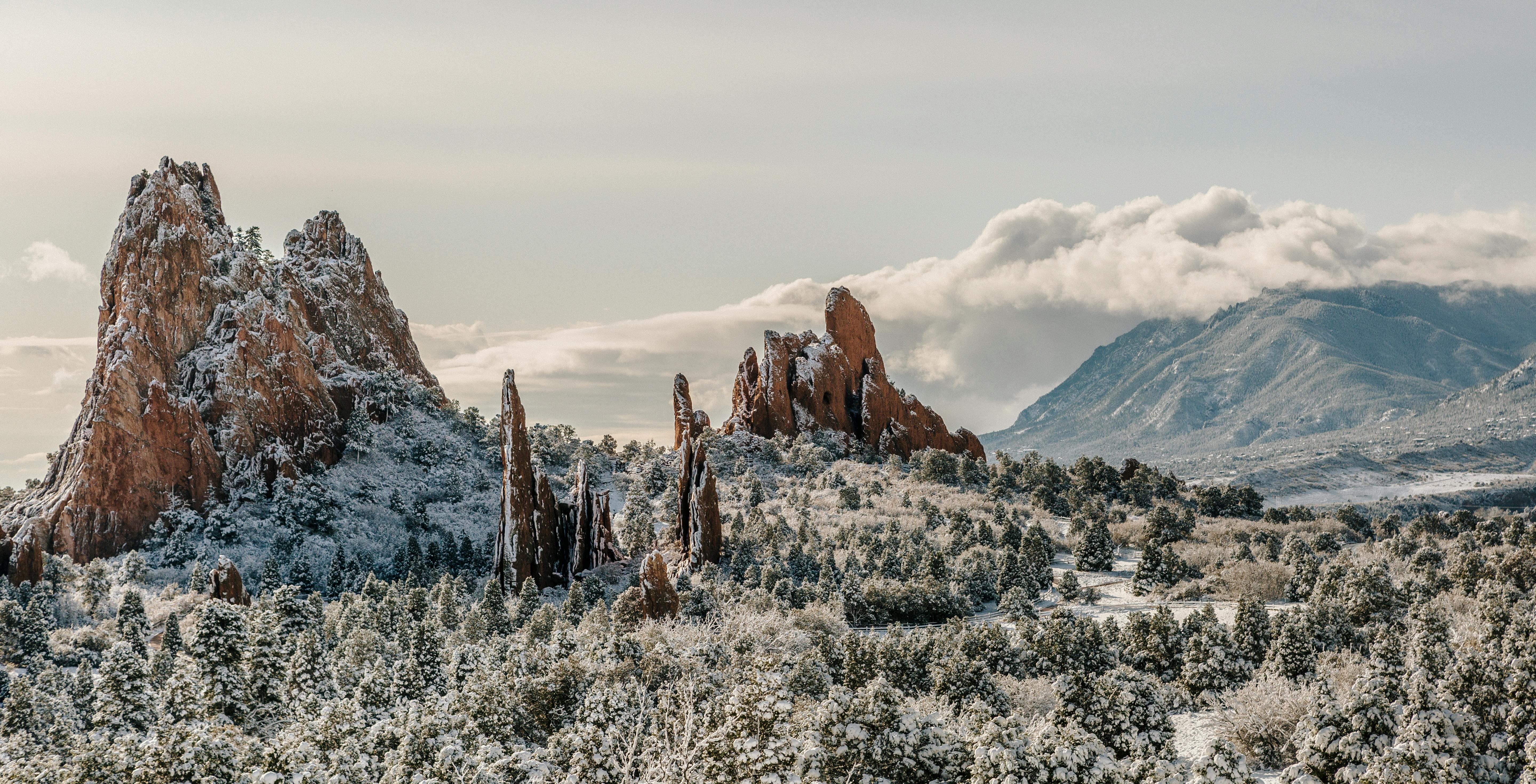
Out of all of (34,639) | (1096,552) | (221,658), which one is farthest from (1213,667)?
(34,639)

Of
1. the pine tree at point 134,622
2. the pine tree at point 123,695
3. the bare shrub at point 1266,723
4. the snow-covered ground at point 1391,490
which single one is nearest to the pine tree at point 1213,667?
the bare shrub at point 1266,723

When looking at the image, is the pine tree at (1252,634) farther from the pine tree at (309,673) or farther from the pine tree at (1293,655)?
the pine tree at (309,673)

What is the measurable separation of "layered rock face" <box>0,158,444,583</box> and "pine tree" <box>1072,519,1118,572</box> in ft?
241

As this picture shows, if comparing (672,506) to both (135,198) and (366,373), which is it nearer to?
(366,373)

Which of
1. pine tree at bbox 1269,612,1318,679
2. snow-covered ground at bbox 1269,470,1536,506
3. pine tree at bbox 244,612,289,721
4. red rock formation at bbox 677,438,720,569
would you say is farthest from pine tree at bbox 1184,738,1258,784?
snow-covered ground at bbox 1269,470,1536,506

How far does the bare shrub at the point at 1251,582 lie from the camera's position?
60750 mm

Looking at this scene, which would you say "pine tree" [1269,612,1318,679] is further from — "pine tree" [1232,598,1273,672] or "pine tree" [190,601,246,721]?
"pine tree" [190,601,246,721]

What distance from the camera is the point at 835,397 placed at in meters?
119

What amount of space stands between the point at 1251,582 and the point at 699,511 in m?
36.9

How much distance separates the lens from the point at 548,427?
129375 millimetres

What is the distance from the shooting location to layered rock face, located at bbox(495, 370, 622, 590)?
233 ft

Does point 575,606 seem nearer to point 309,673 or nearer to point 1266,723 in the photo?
point 309,673

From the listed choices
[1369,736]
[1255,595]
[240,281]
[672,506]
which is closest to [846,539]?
[672,506]

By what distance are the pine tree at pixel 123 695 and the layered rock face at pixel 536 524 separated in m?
32.9
